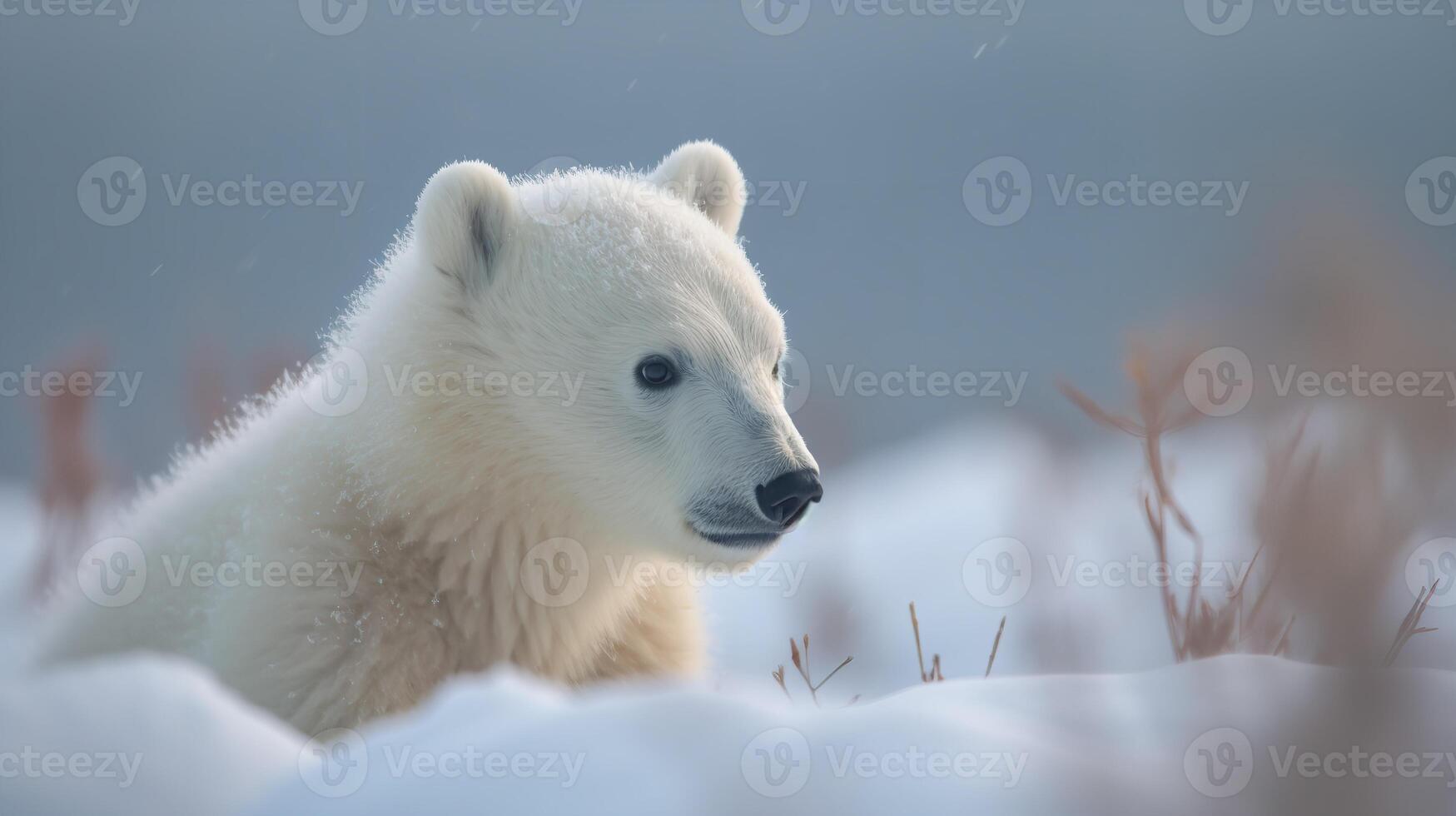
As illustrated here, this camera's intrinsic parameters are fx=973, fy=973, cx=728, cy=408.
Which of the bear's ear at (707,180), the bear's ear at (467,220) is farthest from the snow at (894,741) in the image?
the bear's ear at (707,180)

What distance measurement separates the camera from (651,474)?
2.50 metres

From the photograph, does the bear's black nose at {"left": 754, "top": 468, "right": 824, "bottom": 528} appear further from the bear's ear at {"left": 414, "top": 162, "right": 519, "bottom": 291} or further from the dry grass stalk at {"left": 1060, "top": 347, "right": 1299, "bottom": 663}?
the bear's ear at {"left": 414, "top": 162, "right": 519, "bottom": 291}

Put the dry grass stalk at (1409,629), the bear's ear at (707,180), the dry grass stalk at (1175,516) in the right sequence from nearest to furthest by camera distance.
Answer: the dry grass stalk at (1409,629) < the dry grass stalk at (1175,516) < the bear's ear at (707,180)

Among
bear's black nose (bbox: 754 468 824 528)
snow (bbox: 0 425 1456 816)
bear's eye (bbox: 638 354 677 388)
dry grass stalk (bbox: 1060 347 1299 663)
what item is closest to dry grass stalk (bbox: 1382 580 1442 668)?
snow (bbox: 0 425 1456 816)

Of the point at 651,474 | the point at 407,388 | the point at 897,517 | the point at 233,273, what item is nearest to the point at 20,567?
the point at 233,273

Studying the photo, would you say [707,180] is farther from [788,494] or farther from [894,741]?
[894,741]

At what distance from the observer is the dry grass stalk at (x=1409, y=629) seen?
86 centimetres

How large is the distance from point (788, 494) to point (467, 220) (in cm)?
111

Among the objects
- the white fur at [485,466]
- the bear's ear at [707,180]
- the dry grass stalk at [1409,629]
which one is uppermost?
the bear's ear at [707,180]

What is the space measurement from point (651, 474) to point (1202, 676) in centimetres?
156

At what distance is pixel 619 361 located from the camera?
249cm

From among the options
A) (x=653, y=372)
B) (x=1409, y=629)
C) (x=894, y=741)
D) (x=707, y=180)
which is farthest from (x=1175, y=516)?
(x=707, y=180)

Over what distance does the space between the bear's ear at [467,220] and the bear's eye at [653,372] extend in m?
0.52

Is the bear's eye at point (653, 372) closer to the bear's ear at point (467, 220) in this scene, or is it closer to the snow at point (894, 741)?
the bear's ear at point (467, 220)
